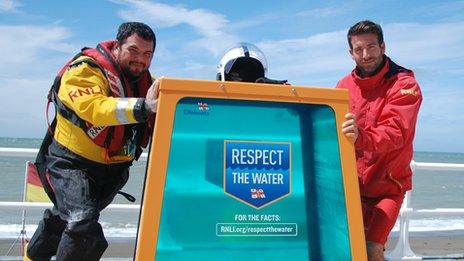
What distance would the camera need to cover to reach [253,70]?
9.24ft

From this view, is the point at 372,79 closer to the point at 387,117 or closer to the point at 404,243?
the point at 387,117

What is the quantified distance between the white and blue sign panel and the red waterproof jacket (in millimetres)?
750

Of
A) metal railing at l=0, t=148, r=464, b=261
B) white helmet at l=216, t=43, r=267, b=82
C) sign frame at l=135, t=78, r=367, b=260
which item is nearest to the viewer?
sign frame at l=135, t=78, r=367, b=260

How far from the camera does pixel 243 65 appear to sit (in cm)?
281

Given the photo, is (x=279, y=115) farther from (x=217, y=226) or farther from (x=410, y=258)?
(x=410, y=258)

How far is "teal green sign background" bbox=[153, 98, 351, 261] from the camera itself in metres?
2.18

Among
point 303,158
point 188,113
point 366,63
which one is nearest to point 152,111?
point 188,113

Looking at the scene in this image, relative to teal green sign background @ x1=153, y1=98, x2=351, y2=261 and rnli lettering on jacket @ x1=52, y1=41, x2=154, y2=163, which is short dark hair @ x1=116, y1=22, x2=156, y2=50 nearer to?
rnli lettering on jacket @ x1=52, y1=41, x2=154, y2=163

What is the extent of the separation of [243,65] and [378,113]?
82 centimetres

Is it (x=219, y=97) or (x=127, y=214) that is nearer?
(x=219, y=97)

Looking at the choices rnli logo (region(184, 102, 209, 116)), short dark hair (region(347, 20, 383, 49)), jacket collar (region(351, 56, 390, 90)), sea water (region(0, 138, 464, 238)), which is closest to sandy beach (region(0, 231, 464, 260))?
sea water (region(0, 138, 464, 238))

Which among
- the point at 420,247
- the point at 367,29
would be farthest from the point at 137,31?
the point at 420,247

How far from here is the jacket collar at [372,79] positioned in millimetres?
3045

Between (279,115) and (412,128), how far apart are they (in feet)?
3.23
